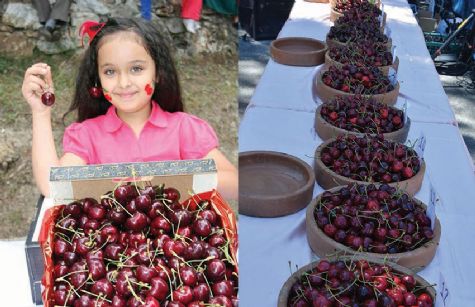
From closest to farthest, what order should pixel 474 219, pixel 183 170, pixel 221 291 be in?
pixel 221 291
pixel 183 170
pixel 474 219

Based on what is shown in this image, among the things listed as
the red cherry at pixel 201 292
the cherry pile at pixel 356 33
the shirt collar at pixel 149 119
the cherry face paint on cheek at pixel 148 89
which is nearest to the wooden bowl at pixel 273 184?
the shirt collar at pixel 149 119

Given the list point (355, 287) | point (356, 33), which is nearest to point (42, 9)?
point (355, 287)

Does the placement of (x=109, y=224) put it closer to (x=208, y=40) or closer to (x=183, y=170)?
(x=183, y=170)

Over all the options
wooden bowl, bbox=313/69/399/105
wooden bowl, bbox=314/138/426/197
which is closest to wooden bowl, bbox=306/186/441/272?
wooden bowl, bbox=314/138/426/197

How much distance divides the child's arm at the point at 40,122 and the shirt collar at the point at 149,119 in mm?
181

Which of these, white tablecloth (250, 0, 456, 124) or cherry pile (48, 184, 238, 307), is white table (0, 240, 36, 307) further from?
white tablecloth (250, 0, 456, 124)

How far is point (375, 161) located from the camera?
1522 mm

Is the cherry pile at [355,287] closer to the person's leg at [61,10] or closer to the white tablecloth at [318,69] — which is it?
the person's leg at [61,10]

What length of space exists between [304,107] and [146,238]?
1296 mm

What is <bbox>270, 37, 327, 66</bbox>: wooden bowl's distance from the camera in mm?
2418

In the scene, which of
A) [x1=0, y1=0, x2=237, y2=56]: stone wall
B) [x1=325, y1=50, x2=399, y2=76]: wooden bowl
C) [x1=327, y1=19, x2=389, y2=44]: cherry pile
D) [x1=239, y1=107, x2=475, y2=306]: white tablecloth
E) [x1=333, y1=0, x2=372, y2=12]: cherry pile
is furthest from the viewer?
[x1=333, y1=0, x2=372, y2=12]: cherry pile

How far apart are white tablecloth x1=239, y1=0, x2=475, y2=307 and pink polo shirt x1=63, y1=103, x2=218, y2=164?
0.28m

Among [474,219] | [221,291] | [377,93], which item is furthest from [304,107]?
[221,291]

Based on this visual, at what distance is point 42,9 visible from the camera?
0.90 meters
